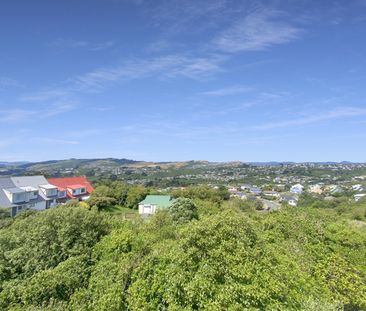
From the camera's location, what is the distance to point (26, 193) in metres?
54.9

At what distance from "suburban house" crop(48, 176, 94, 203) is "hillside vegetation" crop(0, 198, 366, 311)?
4738 centimetres

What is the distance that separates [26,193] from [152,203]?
920 inches

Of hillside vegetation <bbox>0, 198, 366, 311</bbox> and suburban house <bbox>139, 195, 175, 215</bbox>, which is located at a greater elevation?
hillside vegetation <bbox>0, 198, 366, 311</bbox>

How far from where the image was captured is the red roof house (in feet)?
216

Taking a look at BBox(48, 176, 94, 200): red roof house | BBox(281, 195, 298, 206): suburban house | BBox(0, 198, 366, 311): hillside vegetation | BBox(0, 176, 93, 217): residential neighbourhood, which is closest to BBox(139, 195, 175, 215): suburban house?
BBox(48, 176, 94, 200): red roof house

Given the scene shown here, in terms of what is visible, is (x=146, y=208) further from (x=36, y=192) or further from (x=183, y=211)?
(x=36, y=192)

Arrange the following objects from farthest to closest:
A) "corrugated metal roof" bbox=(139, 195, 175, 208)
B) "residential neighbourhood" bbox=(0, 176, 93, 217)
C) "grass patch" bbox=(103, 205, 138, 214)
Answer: "corrugated metal roof" bbox=(139, 195, 175, 208), "grass patch" bbox=(103, 205, 138, 214), "residential neighbourhood" bbox=(0, 176, 93, 217)

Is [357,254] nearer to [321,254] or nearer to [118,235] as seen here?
[321,254]

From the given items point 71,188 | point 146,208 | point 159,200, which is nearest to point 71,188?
point 71,188

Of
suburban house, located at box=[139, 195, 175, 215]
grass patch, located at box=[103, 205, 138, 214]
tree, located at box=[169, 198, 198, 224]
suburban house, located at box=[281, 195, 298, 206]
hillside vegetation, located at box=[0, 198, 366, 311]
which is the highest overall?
hillside vegetation, located at box=[0, 198, 366, 311]

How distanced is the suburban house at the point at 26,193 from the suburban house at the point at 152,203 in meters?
19.2

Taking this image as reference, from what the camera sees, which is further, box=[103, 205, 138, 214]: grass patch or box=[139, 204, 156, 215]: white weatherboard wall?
box=[139, 204, 156, 215]: white weatherboard wall

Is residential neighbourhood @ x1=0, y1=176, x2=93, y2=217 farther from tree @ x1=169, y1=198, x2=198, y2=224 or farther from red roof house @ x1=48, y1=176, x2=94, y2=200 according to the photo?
tree @ x1=169, y1=198, x2=198, y2=224

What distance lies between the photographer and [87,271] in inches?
587
